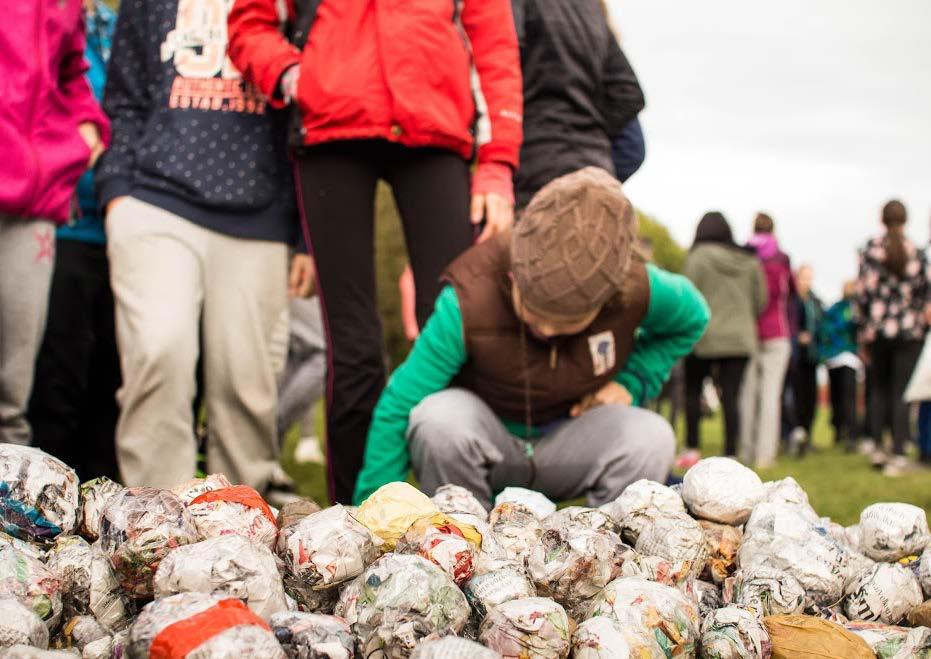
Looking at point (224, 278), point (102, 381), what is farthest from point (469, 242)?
point (102, 381)

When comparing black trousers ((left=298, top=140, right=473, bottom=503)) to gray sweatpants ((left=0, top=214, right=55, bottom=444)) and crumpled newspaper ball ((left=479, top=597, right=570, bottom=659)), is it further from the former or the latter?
crumpled newspaper ball ((left=479, top=597, right=570, bottom=659))

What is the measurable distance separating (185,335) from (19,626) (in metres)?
1.59

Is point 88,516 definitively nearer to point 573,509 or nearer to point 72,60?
point 573,509

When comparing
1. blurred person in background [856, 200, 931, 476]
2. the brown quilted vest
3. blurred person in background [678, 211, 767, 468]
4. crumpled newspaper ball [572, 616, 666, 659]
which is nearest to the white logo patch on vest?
the brown quilted vest

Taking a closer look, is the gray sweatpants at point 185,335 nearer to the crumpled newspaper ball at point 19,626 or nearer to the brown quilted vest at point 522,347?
the brown quilted vest at point 522,347

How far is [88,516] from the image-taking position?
1.54 m

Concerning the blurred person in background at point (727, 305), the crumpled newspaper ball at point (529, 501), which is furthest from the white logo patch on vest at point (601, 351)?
the blurred person in background at point (727, 305)

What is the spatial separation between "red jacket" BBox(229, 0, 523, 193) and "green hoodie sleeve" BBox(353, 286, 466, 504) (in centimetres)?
50

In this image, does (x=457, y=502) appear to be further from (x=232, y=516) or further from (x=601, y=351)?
(x=601, y=351)

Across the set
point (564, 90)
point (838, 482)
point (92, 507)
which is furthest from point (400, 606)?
point (838, 482)

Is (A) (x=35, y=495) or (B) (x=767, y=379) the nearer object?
(A) (x=35, y=495)

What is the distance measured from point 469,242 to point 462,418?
0.56 meters

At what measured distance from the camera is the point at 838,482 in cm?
629

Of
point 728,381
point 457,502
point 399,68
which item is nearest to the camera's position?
point 457,502
